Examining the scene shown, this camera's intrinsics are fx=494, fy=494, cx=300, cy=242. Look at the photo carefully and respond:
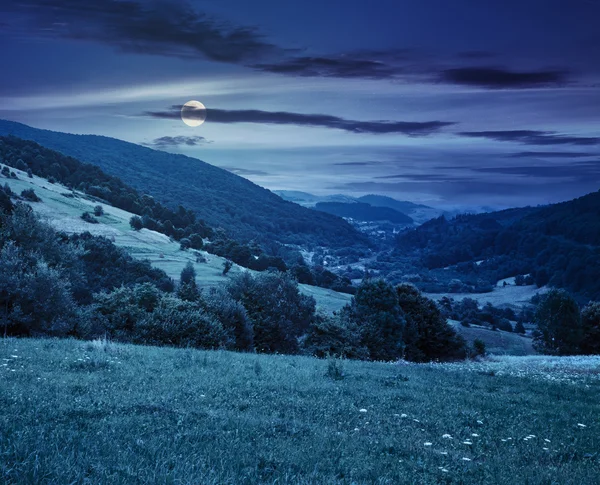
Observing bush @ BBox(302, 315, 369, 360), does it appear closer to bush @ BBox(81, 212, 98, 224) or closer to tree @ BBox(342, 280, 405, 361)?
tree @ BBox(342, 280, 405, 361)

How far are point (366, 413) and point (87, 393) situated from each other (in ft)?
22.3

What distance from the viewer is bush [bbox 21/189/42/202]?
10866 cm

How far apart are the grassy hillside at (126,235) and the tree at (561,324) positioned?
125ft

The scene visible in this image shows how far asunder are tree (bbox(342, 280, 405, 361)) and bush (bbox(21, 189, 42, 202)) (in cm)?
8265

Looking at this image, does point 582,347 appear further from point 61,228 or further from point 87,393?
point 61,228

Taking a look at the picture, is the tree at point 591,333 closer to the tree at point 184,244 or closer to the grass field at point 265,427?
the grass field at point 265,427

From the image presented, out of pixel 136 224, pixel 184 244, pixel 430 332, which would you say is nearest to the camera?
pixel 430 332

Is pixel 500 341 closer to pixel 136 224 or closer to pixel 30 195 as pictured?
pixel 136 224

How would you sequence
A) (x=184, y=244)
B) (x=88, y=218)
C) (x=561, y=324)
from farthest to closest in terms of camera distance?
(x=184, y=244), (x=88, y=218), (x=561, y=324)

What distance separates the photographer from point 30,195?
110125 millimetres

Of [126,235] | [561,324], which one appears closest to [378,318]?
[561,324]

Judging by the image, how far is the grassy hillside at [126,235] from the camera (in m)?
100

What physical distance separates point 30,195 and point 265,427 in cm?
11726

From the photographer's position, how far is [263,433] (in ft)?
31.2
